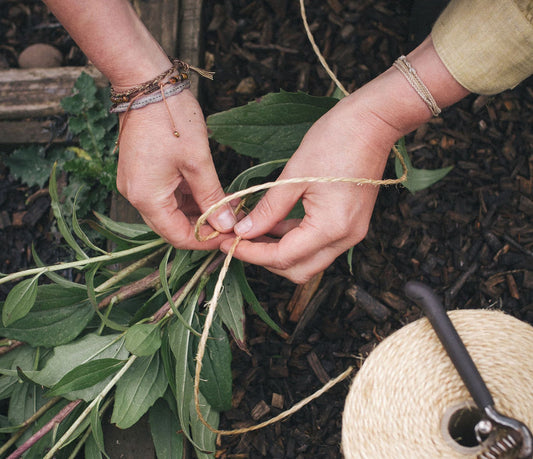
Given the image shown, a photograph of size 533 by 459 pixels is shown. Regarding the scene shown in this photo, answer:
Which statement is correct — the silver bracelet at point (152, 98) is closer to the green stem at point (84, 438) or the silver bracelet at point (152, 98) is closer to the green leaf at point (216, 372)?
the green leaf at point (216, 372)

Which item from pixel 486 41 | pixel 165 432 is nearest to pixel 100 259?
pixel 165 432

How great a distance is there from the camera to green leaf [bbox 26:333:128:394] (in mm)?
991

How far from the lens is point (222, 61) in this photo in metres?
1.48

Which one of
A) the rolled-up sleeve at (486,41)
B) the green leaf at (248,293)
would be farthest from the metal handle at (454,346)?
the rolled-up sleeve at (486,41)

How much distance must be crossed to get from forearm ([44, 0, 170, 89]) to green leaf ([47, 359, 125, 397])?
0.53m

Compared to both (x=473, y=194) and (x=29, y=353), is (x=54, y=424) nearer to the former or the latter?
(x=29, y=353)

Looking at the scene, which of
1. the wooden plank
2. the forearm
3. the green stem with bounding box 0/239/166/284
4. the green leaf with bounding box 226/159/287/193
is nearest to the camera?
the forearm

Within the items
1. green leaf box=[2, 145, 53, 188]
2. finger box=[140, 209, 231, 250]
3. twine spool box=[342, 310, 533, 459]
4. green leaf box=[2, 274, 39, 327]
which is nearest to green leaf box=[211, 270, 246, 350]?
finger box=[140, 209, 231, 250]

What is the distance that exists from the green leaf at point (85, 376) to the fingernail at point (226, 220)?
0.34 metres

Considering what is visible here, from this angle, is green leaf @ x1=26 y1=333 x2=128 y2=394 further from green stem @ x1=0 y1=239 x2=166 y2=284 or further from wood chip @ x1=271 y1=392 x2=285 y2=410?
wood chip @ x1=271 y1=392 x2=285 y2=410

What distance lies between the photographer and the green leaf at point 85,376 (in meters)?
0.90

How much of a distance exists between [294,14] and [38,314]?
1139mm

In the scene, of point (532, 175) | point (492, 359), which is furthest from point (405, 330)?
point (532, 175)

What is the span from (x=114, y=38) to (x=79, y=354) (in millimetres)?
654
